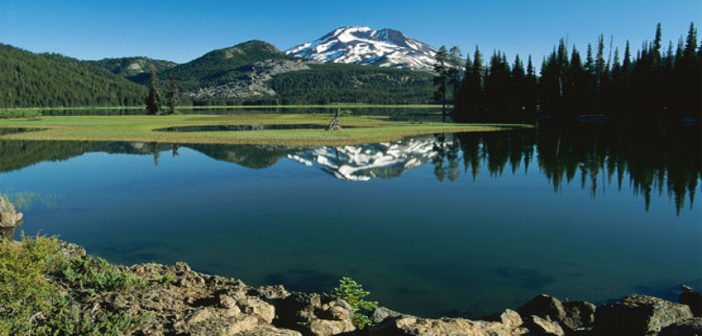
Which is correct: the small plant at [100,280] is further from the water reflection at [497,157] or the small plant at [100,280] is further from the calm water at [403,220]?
the water reflection at [497,157]

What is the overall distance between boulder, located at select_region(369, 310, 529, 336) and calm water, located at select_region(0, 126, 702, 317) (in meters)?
2.80

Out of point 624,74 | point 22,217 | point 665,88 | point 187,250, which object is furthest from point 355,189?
point 624,74

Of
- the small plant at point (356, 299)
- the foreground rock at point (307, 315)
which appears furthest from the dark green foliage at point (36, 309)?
the small plant at point (356, 299)

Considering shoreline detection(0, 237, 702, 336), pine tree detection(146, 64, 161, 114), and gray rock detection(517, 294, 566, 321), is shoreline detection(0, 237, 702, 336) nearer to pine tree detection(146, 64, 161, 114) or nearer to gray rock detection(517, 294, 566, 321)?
gray rock detection(517, 294, 566, 321)

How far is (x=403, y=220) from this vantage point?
755 inches

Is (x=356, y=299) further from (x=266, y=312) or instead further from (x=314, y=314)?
(x=266, y=312)

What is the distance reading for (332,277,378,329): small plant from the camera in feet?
34.2

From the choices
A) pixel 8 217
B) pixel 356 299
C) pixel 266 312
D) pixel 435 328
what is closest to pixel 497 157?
pixel 356 299

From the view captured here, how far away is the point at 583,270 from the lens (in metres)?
13.7

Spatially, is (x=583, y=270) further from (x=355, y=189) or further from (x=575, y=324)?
(x=355, y=189)

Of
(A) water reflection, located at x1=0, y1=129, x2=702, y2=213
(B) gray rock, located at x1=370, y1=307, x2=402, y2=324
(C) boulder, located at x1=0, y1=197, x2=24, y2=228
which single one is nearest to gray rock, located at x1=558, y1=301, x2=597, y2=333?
(B) gray rock, located at x1=370, y1=307, x2=402, y2=324

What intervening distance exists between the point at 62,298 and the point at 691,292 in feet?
48.7

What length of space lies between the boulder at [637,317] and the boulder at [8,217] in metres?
21.4

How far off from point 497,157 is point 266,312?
34.6m
